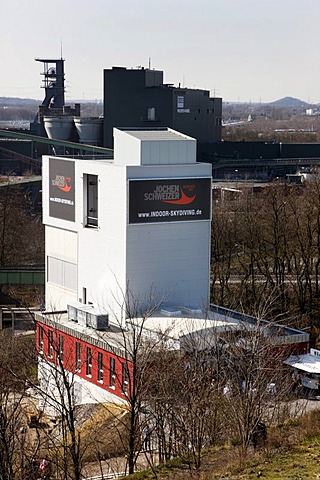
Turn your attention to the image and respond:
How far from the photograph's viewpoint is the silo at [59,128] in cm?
8738

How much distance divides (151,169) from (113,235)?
2640mm

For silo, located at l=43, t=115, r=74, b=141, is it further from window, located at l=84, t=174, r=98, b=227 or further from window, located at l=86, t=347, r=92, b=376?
window, located at l=86, t=347, r=92, b=376

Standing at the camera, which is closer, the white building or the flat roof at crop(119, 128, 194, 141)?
the white building

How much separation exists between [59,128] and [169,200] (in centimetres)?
5780

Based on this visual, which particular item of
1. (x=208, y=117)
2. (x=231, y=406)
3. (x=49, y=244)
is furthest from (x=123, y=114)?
(x=231, y=406)

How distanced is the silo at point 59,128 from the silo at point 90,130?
3.12 metres

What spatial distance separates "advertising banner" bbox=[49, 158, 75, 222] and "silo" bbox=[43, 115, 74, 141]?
5233 cm

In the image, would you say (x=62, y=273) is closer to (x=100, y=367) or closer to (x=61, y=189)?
(x=61, y=189)

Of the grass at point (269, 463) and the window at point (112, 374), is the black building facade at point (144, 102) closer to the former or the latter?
the window at point (112, 374)

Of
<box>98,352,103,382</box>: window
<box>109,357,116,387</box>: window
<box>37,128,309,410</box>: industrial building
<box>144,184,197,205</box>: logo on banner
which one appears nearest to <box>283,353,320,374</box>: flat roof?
<box>37,128,309,410</box>: industrial building

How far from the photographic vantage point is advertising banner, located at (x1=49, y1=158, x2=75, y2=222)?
34.2m

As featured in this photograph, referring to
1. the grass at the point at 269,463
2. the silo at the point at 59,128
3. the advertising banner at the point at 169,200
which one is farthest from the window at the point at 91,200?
the silo at the point at 59,128

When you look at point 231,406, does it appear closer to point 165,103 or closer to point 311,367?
point 311,367

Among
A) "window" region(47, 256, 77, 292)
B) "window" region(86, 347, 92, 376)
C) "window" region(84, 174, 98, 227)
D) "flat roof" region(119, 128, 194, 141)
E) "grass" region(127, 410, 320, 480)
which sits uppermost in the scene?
"flat roof" region(119, 128, 194, 141)
